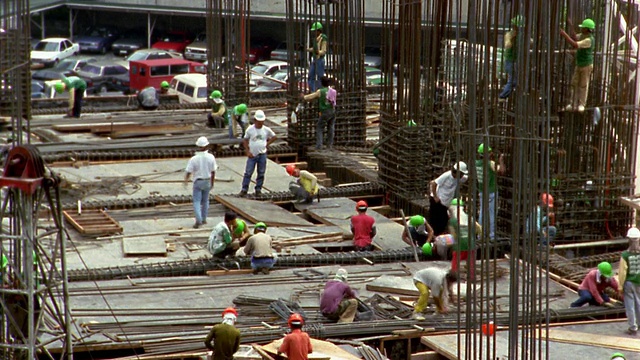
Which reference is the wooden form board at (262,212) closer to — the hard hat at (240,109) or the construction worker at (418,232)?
the construction worker at (418,232)

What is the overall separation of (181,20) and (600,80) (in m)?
34.8

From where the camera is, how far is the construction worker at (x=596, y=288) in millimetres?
17516

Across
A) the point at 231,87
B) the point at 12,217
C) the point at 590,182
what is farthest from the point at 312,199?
the point at 12,217

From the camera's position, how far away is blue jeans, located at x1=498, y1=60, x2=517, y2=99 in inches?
772

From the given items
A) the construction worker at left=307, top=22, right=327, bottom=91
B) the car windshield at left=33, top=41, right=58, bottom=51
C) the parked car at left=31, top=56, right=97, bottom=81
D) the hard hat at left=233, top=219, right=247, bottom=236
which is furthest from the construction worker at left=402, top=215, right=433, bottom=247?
the car windshield at left=33, top=41, right=58, bottom=51

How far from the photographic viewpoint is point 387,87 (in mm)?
24109

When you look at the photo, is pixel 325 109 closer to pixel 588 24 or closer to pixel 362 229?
pixel 362 229

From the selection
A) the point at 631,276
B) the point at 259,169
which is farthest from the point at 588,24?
the point at 259,169

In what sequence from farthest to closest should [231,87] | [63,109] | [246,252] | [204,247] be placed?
[63,109]
[231,87]
[204,247]
[246,252]

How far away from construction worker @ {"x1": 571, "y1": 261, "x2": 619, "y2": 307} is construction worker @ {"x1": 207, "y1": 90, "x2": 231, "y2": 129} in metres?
12.9

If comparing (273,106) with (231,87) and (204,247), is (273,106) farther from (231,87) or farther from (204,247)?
(204,247)

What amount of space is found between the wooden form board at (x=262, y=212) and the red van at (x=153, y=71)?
1900cm

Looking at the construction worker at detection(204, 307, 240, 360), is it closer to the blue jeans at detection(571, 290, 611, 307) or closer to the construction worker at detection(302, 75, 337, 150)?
the blue jeans at detection(571, 290, 611, 307)

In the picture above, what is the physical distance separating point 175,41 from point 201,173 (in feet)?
105
